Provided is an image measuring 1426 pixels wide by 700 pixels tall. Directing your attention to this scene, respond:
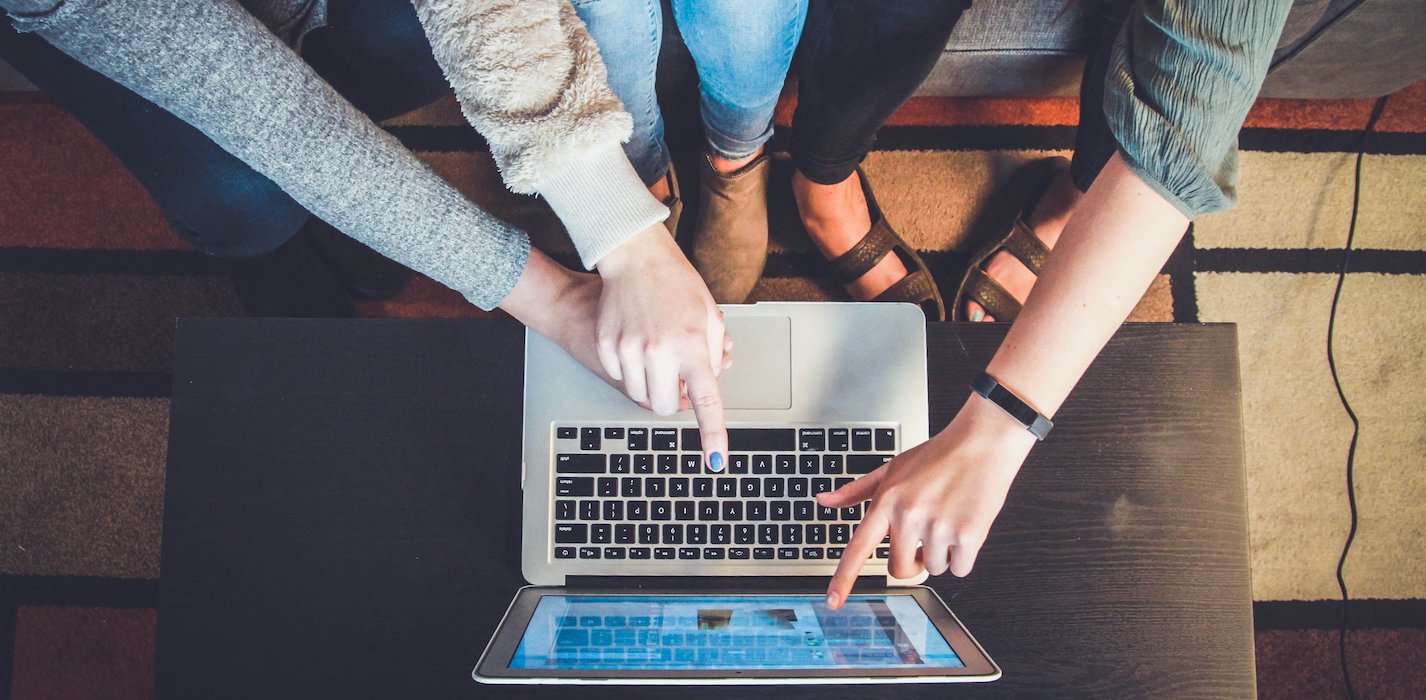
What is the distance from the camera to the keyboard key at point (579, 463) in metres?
0.67

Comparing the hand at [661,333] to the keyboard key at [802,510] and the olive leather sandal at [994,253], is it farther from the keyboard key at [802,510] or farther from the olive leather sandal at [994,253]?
the olive leather sandal at [994,253]

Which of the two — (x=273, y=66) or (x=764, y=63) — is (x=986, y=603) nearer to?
(x=764, y=63)

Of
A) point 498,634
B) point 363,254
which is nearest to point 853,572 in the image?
point 498,634

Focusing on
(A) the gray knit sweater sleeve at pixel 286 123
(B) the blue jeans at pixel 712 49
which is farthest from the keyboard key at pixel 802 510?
(B) the blue jeans at pixel 712 49

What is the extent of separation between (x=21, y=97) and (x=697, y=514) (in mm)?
1473

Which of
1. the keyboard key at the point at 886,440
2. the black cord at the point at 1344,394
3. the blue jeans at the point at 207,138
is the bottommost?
the black cord at the point at 1344,394

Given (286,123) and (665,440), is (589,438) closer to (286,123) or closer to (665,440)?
(665,440)

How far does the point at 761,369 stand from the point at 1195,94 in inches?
16.1

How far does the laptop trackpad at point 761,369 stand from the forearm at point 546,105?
150 mm

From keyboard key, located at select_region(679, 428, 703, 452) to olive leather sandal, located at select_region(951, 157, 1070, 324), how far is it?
0.66 meters

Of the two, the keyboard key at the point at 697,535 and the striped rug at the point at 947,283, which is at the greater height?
the keyboard key at the point at 697,535

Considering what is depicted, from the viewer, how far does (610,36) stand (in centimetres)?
75

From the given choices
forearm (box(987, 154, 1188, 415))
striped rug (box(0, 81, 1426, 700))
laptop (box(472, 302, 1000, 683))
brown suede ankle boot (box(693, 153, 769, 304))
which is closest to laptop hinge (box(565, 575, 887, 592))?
laptop (box(472, 302, 1000, 683))

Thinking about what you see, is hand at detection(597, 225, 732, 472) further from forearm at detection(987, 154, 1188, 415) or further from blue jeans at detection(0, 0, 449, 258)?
blue jeans at detection(0, 0, 449, 258)
